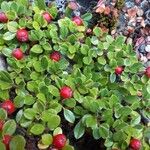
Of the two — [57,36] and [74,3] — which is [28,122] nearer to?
[57,36]

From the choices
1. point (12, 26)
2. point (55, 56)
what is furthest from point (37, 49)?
point (12, 26)

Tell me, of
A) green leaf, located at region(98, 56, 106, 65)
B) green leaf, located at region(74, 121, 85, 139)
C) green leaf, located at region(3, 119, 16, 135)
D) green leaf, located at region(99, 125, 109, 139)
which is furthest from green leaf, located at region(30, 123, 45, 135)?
green leaf, located at region(98, 56, 106, 65)

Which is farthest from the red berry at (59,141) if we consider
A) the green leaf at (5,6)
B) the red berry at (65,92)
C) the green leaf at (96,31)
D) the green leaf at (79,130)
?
the green leaf at (5,6)

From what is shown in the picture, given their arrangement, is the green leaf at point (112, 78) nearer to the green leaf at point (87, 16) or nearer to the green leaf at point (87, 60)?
the green leaf at point (87, 60)

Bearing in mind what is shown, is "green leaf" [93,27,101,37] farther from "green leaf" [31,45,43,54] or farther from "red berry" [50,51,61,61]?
"green leaf" [31,45,43,54]

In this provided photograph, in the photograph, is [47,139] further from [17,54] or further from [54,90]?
[17,54]

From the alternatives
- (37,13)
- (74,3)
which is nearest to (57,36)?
(37,13)
